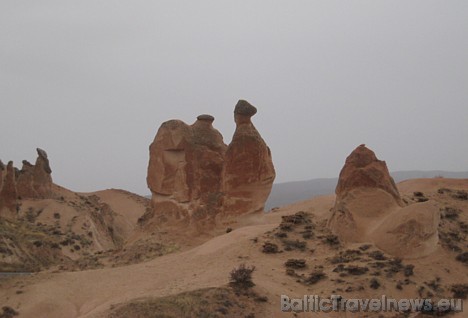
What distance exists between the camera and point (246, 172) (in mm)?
27797

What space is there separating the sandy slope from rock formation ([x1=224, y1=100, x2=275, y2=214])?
323cm

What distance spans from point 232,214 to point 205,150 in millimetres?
4415

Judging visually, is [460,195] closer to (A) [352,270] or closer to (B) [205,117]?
(A) [352,270]

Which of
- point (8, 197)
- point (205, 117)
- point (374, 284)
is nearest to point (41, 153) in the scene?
point (8, 197)

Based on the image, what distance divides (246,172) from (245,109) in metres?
3.43

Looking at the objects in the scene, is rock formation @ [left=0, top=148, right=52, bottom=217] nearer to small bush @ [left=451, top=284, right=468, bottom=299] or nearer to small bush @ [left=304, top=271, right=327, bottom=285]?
small bush @ [left=304, top=271, right=327, bottom=285]

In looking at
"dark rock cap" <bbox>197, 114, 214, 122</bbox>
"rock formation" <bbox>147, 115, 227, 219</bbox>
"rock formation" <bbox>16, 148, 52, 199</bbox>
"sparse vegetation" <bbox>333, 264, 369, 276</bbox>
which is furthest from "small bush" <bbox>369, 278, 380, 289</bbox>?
"rock formation" <bbox>16, 148, 52, 199</bbox>

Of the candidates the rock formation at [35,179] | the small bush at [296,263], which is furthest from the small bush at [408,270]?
the rock formation at [35,179]

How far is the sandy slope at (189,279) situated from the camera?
18172 mm

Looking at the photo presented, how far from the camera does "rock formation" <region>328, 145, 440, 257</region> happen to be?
2034cm

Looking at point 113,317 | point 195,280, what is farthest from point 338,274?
point 113,317

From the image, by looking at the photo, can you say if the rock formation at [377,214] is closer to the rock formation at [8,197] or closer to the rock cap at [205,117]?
the rock cap at [205,117]

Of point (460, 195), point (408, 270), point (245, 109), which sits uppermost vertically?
point (245, 109)

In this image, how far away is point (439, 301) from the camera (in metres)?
17.8
